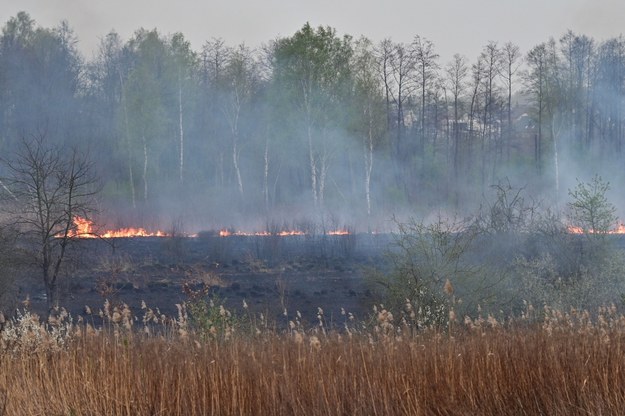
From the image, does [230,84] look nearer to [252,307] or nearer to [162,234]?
[162,234]

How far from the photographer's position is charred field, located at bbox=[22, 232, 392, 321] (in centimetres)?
2152

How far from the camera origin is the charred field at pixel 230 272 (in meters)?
21.5

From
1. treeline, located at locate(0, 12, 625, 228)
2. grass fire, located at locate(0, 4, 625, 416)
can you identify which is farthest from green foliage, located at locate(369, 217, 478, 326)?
treeline, located at locate(0, 12, 625, 228)

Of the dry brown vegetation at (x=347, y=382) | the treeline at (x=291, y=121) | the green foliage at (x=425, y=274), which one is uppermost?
the treeline at (x=291, y=121)

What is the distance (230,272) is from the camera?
2742 cm

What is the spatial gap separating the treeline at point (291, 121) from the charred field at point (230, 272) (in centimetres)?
662

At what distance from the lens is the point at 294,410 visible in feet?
24.7

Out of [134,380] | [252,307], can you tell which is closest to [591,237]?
[252,307]

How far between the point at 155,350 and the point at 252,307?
1202 centimetres

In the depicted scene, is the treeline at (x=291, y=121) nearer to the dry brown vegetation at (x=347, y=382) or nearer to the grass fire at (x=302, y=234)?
the grass fire at (x=302, y=234)

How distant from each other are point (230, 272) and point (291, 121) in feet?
55.6

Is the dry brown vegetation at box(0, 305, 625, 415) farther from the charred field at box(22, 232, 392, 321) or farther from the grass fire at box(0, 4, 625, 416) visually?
the charred field at box(22, 232, 392, 321)

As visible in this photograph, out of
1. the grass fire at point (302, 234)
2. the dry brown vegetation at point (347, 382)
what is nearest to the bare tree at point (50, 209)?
the grass fire at point (302, 234)

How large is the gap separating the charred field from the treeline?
21.7 feet
